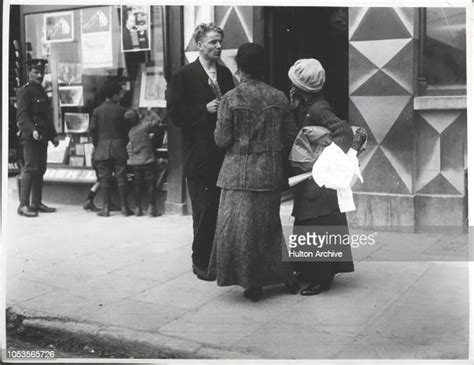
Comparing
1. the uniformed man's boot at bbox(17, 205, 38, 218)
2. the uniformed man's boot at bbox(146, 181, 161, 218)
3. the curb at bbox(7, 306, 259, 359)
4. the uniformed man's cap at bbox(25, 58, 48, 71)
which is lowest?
the curb at bbox(7, 306, 259, 359)

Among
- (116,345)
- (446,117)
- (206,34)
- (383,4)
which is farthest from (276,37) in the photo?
(116,345)

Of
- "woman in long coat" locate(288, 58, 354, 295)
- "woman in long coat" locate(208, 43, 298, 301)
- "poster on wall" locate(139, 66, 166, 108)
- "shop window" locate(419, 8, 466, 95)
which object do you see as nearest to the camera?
"woman in long coat" locate(208, 43, 298, 301)

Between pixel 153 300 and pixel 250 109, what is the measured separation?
58.9 inches

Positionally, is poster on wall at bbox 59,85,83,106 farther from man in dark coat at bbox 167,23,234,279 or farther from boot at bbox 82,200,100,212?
man in dark coat at bbox 167,23,234,279

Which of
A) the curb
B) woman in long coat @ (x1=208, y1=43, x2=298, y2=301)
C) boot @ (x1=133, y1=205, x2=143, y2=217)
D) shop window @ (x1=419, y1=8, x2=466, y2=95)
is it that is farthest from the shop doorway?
the curb

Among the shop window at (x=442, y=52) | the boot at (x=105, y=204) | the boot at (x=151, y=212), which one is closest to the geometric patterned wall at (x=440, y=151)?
the shop window at (x=442, y=52)

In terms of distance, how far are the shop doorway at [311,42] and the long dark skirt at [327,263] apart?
3.09m

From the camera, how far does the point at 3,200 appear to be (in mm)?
4051

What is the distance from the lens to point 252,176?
172 inches

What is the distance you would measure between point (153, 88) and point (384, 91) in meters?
2.89

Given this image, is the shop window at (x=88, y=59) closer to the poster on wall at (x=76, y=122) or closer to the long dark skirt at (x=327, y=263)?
the poster on wall at (x=76, y=122)

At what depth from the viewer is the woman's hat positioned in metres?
4.43

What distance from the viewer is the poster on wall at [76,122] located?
8523 millimetres

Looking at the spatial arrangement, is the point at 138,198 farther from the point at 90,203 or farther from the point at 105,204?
the point at 90,203
